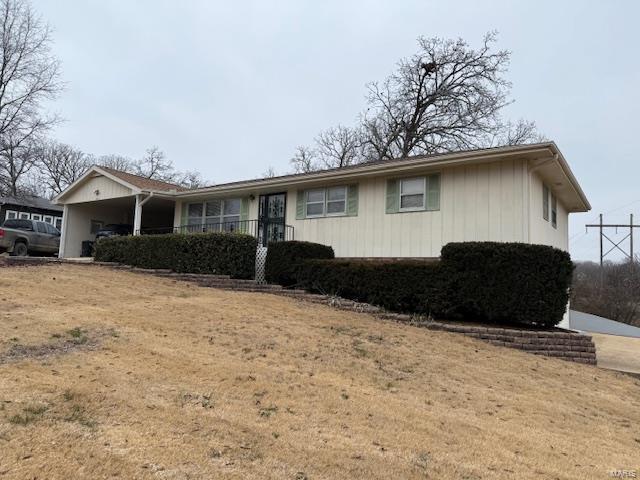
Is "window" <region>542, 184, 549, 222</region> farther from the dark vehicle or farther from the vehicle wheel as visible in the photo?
the vehicle wheel

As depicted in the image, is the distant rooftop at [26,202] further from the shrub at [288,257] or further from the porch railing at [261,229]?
the shrub at [288,257]

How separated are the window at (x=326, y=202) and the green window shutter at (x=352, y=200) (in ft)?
0.47

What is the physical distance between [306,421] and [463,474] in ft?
4.40

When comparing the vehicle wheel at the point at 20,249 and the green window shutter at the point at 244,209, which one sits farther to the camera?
the vehicle wheel at the point at 20,249

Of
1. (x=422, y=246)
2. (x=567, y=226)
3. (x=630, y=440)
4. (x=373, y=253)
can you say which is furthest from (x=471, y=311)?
(x=567, y=226)

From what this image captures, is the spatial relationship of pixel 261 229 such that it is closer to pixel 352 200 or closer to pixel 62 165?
pixel 352 200

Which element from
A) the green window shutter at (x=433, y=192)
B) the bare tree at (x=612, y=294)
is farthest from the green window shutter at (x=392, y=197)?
the bare tree at (x=612, y=294)

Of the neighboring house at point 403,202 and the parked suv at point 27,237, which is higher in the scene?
the neighboring house at point 403,202

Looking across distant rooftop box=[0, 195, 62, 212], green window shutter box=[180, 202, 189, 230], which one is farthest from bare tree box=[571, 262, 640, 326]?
distant rooftop box=[0, 195, 62, 212]

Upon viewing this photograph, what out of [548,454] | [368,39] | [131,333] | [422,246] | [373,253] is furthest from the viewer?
[368,39]

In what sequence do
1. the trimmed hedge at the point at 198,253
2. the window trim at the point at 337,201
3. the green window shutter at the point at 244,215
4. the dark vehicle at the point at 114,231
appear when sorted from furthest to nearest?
the dark vehicle at the point at 114,231 < the green window shutter at the point at 244,215 < the window trim at the point at 337,201 < the trimmed hedge at the point at 198,253

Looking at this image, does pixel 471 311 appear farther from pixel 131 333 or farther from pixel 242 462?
pixel 242 462

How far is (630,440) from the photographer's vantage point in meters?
4.57

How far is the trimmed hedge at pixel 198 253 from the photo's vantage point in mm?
12938
